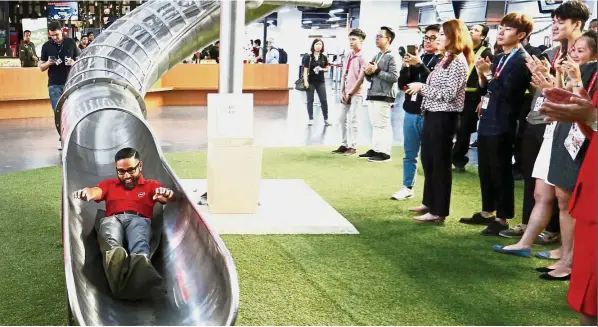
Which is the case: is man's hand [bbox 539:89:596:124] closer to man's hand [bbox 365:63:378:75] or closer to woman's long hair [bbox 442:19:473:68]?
woman's long hair [bbox 442:19:473:68]

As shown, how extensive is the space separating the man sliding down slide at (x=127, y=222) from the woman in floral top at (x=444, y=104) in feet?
6.76

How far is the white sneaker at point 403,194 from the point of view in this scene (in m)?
5.84

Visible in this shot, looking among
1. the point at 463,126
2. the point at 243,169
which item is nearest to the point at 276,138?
the point at 463,126

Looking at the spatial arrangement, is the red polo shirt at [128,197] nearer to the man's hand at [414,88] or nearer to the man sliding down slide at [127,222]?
the man sliding down slide at [127,222]

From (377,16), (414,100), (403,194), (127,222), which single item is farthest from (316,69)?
(127,222)

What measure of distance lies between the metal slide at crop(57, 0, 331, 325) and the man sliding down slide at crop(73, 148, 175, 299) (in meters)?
0.13

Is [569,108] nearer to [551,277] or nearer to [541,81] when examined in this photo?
[541,81]

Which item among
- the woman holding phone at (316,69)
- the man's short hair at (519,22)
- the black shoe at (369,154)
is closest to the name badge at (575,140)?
the man's short hair at (519,22)

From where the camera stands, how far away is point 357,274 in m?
3.87

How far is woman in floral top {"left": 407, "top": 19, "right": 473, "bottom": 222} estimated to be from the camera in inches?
182

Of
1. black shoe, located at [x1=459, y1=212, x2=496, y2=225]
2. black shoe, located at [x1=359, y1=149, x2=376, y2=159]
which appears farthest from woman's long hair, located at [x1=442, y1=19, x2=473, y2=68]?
black shoe, located at [x1=359, y1=149, x2=376, y2=159]

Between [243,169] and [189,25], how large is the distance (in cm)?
170

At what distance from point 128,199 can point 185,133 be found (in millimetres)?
6155

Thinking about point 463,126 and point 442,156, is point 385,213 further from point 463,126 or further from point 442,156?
point 463,126
